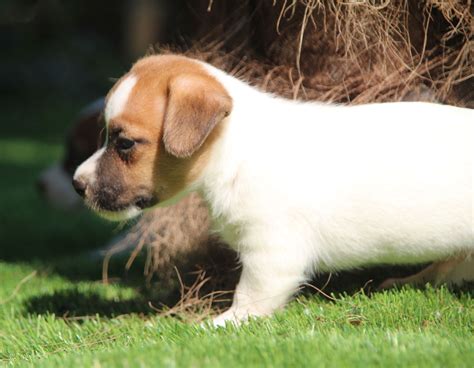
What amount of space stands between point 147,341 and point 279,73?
6.68 feet

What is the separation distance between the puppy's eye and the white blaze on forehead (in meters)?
0.13

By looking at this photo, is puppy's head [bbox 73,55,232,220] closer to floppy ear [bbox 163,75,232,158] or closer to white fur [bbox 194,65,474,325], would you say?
floppy ear [bbox 163,75,232,158]

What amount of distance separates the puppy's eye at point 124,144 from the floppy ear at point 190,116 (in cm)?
24

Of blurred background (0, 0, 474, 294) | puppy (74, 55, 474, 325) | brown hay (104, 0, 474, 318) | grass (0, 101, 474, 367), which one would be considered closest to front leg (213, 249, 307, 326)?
puppy (74, 55, 474, 325)

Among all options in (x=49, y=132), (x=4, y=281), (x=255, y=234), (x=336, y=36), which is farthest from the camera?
(x=49, y=132)

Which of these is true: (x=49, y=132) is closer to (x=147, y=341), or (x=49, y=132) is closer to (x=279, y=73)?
(x=279, y=73)

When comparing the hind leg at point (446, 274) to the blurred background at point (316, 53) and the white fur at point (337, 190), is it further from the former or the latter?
the blurred background at point (316, 53)

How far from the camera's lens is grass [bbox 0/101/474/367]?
3.28 meters

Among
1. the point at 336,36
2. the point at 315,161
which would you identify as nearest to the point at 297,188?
the point at 315,161

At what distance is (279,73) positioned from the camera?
16.8 feet

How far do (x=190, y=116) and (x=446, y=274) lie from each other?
1.70m

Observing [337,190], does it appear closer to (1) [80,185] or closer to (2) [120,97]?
(2) [120,97]

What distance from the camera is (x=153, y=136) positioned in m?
4.07

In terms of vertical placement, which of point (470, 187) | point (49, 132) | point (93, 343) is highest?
point (470, 187)
